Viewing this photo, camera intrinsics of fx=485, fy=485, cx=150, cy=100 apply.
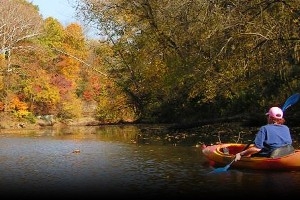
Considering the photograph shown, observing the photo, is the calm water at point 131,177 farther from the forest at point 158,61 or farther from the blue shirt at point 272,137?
the forest at point 158,61

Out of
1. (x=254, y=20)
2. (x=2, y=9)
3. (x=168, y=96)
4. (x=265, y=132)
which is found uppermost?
(x=2, y=9)

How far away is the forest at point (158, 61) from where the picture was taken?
17.8 metres

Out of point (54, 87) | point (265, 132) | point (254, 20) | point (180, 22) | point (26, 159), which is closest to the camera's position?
point (265, 132)

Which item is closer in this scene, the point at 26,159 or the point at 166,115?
the point at 26,159

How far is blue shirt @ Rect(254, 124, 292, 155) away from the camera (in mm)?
10227

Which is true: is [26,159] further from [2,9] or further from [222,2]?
[2,9]

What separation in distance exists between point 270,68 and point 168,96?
8857mm

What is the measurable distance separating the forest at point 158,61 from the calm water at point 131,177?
576 centimetres

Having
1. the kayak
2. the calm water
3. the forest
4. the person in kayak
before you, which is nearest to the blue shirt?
the person in kayak

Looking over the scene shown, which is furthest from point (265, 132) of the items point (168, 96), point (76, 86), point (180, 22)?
point (76, 86)

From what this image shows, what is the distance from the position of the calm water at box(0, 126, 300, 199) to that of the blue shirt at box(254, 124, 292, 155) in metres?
0.62

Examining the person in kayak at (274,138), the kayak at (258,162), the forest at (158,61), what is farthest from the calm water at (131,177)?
the forest at (158,61)

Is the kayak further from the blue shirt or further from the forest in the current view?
the forest

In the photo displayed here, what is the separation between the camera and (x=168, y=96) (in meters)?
26.7
